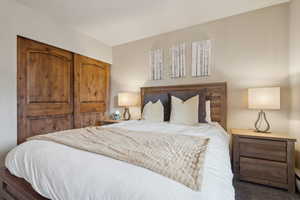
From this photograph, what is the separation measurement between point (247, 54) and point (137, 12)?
1.88 metres

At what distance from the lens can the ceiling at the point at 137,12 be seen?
215cm

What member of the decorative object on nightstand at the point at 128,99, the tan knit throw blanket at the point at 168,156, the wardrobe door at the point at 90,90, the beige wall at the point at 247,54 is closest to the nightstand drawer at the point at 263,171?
the beige wall at the point at 247,54

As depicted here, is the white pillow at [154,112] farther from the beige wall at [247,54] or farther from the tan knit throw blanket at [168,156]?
the tan knit throw blanket at [168,156]

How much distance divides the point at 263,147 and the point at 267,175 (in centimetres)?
34

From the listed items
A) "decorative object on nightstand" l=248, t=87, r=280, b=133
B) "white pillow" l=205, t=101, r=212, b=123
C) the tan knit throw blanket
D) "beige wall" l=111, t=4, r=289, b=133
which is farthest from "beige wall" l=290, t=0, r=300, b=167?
the tan knit throw blanket

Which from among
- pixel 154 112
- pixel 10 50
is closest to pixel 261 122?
pixel 154 112

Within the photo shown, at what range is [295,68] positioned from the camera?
1985 mm

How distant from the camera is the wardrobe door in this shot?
2.99 metres

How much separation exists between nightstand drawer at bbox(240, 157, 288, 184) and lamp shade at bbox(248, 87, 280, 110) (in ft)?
2.31

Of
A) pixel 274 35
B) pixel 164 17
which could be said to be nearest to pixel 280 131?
pixel 274 35

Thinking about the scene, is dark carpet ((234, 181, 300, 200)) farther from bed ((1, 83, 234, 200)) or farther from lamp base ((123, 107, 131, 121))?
lamp base ((123, 107, 131, 121))

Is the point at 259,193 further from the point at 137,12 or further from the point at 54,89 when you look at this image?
the point at 54,89

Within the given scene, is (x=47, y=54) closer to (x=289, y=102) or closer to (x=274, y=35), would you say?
(x=274, y=35)

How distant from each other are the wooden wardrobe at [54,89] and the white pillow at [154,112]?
1.42 m
